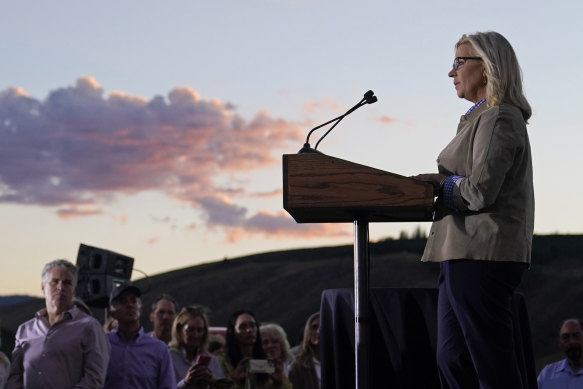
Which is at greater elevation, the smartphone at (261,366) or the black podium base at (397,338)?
the black podium base at (397,338)

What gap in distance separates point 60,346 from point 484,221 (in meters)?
3.21

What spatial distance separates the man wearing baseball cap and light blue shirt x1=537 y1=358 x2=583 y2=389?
2885 millimetres

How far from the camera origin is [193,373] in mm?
5703

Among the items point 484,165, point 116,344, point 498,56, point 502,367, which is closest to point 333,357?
point 502,367

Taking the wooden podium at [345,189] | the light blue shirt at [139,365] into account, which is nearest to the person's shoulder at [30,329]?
the light blue shirt at [139,365]

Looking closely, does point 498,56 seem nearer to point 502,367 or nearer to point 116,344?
point 502,367

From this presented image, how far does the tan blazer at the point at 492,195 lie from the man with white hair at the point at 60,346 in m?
2.95

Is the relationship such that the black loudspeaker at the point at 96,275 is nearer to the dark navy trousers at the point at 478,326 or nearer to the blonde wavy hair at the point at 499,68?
the dark navy trousers at the point at 478,326

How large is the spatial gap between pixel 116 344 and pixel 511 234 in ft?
12.1

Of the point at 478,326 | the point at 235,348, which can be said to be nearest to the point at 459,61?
the point at 478,326

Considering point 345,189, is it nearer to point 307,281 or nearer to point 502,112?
point 502,112

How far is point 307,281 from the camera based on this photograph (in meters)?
30.7

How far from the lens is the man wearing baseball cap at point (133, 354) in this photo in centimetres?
580

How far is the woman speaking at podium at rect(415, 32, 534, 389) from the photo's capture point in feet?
9.01
